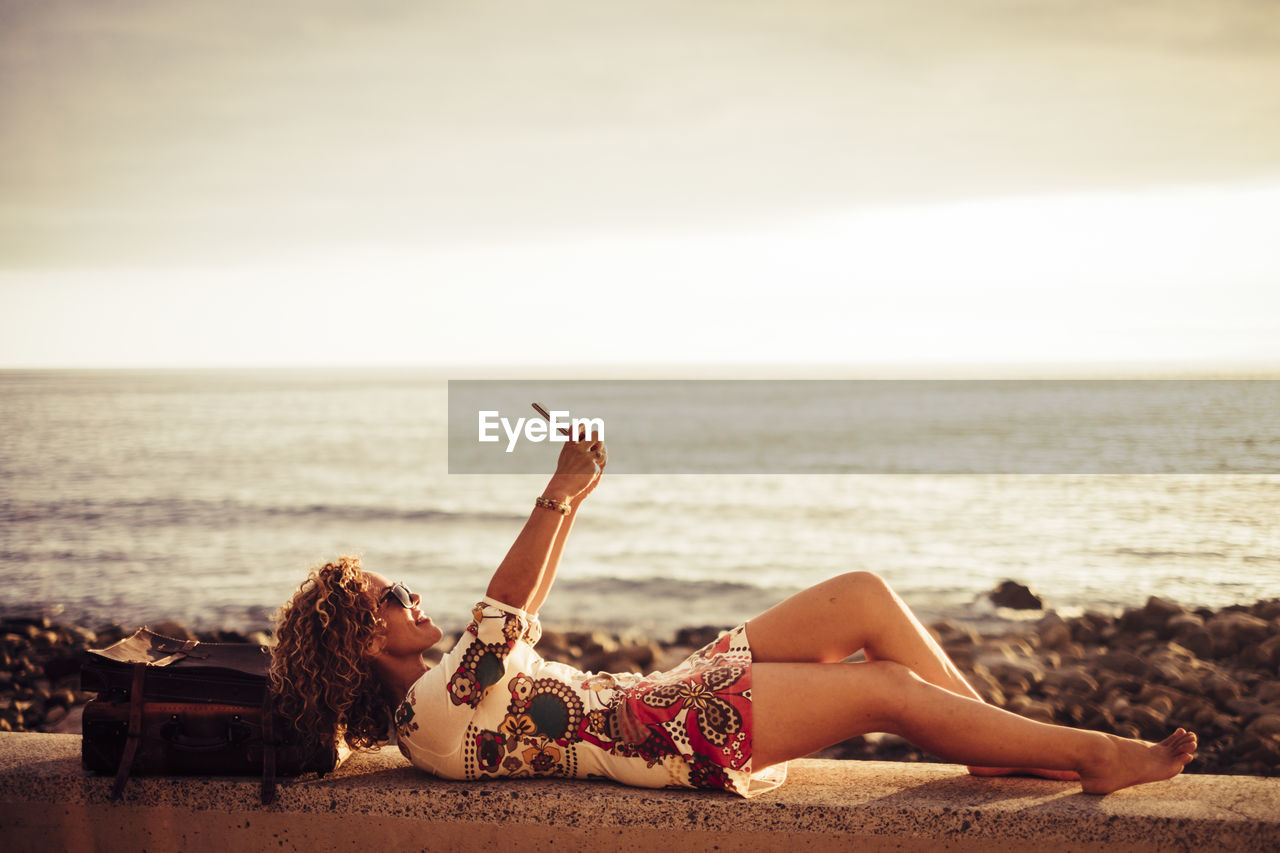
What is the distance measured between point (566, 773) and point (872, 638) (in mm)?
986

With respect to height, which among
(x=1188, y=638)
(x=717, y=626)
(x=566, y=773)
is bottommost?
(x=717, y=626)

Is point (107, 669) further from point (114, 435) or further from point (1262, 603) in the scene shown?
point (114, 435)

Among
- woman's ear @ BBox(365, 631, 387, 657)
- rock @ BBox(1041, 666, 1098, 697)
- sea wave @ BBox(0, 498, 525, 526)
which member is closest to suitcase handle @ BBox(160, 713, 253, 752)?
woman's ear @ BBox(365, 631, 387, 657)

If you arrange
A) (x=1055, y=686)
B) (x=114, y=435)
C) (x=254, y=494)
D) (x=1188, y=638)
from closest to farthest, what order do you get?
(x=1055, y=686)
(x=1188, y=638)
(x=254, y=494)
(x=114, y=435)

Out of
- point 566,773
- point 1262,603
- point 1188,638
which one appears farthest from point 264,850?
point 1262,603

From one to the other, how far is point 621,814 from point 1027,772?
3.87 ft

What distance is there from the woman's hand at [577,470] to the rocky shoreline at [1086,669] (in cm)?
311

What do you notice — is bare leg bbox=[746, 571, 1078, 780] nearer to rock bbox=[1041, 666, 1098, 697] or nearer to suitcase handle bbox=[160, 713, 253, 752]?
suitcase handle bbox=[160, 713, 253, 752]

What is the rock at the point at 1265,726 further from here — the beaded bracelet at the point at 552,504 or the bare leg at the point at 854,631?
the beaded bracelet at the point at 552,504

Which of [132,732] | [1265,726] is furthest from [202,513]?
[1265,726]

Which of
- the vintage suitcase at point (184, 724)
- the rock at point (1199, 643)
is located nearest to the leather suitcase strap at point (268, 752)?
the vintage suitcase at point (184, 724)

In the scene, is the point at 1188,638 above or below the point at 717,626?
above

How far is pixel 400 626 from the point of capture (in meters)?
2.84

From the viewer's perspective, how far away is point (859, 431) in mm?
37094
